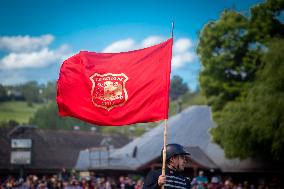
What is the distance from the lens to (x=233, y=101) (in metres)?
33.8

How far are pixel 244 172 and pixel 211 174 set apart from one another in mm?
3162

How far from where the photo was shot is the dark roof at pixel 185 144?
124ft

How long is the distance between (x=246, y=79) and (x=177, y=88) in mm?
119300

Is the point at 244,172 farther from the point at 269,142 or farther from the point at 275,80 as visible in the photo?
the point at 275,80

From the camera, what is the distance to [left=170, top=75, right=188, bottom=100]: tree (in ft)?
499

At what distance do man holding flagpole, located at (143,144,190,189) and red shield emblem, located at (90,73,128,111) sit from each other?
65.8 inches

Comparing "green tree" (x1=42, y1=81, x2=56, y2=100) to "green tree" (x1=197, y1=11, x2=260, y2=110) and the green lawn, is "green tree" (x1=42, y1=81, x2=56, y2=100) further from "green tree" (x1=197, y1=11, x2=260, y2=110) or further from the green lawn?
"green tree" (x1=197, y1=11, x2=260, y2=110)

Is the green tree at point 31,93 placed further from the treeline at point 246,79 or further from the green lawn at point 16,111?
the treeline at point 246,79

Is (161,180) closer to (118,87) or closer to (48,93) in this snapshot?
(118,87)

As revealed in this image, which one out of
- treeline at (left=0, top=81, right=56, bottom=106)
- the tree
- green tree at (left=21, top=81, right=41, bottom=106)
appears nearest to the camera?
treeline at (left=0, top=81, right=56, bottom=106)

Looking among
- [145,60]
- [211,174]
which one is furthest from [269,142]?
[145,60]

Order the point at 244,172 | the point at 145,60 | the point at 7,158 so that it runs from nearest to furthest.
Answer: the point at 145,60 < the point at 244,172 < the point at 7,158

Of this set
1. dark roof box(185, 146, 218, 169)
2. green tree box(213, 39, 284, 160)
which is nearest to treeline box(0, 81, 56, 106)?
dark roof box(185, 146, 218, 169)

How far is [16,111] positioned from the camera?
10806cm
